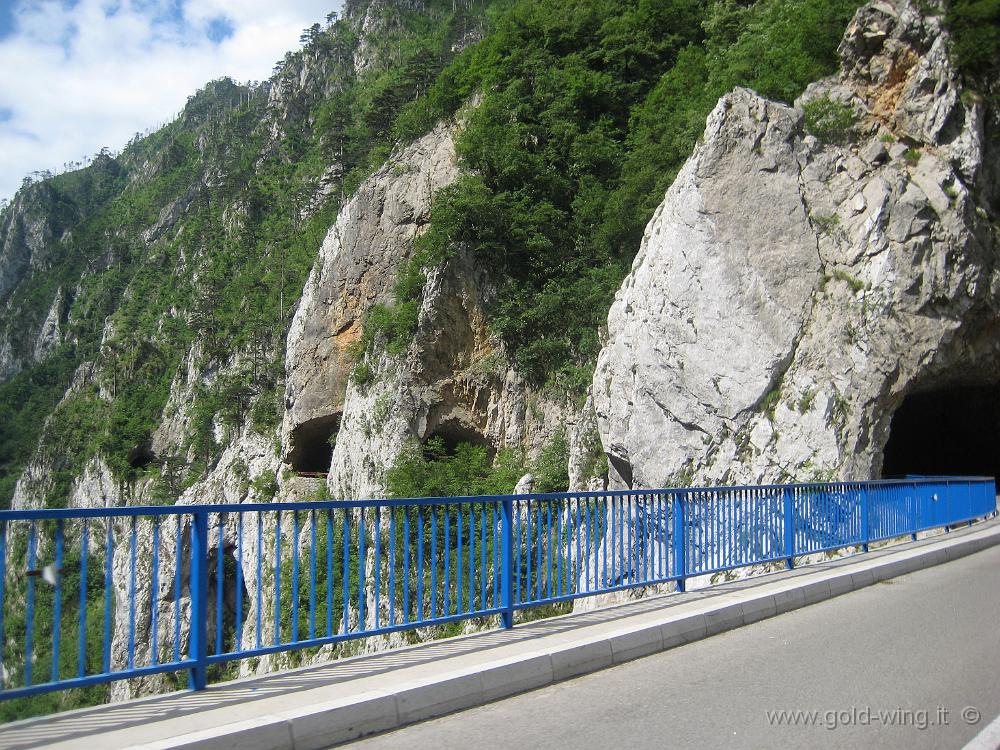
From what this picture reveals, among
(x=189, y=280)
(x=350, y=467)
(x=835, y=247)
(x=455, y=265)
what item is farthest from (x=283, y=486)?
(x=189, y=280)

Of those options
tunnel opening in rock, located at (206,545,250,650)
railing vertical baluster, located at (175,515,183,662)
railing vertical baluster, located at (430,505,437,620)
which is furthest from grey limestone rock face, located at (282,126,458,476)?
railing vertical baluster, located at (175,515,183,662)

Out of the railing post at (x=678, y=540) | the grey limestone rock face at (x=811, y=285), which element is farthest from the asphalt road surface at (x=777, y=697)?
the grey limestone rock face at (x=811, y=285)

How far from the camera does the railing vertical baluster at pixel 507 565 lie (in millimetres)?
7055

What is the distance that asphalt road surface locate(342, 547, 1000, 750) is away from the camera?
4461 millimetres

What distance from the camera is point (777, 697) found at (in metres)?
5.27

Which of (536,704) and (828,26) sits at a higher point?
(828,26)

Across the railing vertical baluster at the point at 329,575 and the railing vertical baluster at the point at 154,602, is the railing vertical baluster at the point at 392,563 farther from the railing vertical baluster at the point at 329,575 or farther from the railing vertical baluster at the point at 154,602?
the railing vertical baluster at the point at 154,602

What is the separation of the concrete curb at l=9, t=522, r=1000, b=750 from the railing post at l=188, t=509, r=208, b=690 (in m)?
0.23

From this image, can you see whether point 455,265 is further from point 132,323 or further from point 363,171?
point 132,323

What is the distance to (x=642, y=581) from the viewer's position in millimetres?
8516

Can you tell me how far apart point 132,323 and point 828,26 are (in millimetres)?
71302

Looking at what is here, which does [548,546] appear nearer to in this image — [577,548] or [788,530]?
[577,548]

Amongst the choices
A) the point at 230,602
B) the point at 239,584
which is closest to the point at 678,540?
the point at 230,602

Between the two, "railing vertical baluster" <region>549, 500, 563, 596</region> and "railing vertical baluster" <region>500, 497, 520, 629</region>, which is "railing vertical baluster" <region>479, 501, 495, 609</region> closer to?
"railing vertical baluster" <region>500, 497, 520, 629</region>
